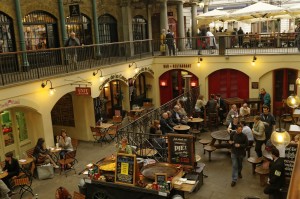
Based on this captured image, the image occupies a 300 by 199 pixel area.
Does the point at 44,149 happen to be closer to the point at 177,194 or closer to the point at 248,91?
the point at 177,194

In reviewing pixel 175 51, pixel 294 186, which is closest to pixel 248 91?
pixel 175 51

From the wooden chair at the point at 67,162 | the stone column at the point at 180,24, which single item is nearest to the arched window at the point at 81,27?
the stone column at the point at 180,24

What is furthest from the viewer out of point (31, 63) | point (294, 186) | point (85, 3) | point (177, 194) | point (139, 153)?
point (85, 3)

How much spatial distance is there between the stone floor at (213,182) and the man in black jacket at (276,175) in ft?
4.84

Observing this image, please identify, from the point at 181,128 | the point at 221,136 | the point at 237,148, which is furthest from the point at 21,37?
the point at 237,148

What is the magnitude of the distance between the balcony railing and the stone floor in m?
3.72

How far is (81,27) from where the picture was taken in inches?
752

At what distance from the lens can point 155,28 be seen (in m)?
25.6

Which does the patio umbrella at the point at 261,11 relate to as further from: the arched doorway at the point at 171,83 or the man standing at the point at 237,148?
the man standing at the point at 237,148

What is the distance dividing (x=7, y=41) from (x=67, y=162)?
633cm

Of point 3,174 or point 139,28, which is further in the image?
point 139,28

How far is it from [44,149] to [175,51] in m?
11.0

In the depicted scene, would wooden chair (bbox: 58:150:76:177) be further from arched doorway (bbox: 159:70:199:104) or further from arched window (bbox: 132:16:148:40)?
arched window (bbox: 132:16:148:40)

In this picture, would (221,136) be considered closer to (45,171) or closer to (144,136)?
(144,136)
